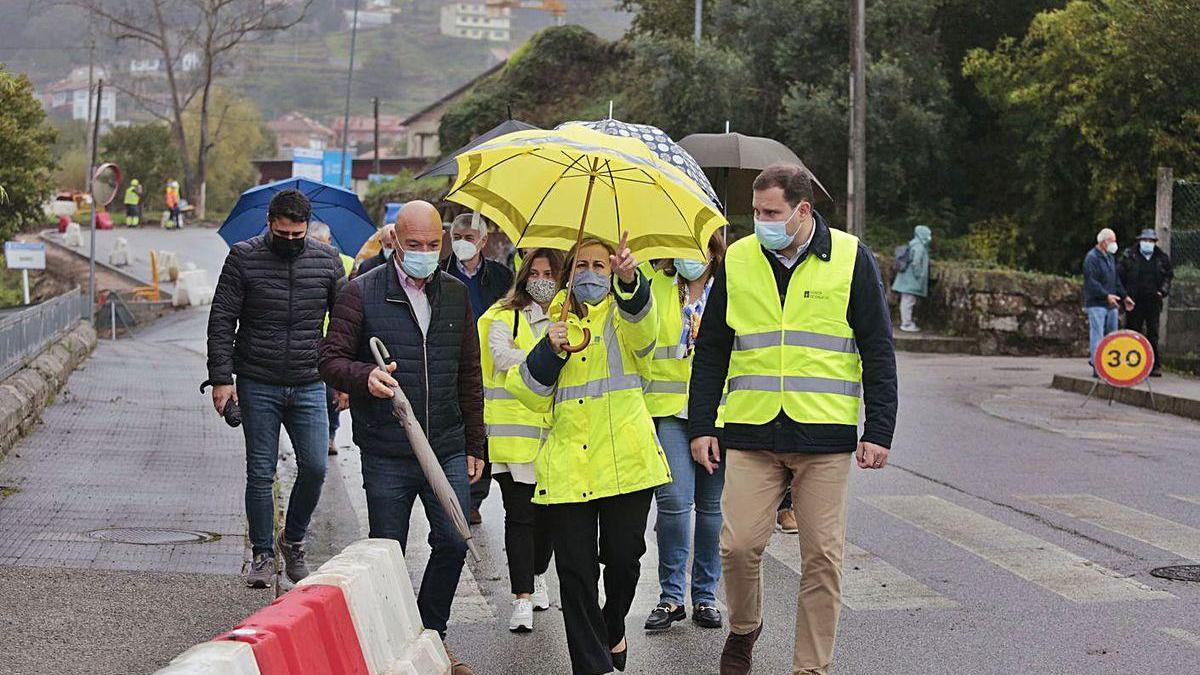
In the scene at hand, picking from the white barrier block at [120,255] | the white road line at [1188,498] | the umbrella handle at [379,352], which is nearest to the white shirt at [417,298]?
the umbrella handle at [379,352]

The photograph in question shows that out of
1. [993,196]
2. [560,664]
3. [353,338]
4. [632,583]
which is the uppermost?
[993,196]

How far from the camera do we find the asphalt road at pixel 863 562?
6.70 m

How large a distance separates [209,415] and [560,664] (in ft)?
29.1

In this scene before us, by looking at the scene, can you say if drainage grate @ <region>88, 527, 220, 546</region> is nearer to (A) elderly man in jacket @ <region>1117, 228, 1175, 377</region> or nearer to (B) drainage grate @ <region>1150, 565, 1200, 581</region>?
(B) drainage grate @ <region>1150, 565, 1200, 581</region>

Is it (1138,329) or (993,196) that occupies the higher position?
(993,196)

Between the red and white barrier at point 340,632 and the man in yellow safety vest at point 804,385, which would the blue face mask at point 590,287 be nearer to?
the man in yellow safety vest at point 804,385

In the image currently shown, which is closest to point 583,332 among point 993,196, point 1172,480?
point 1172,480

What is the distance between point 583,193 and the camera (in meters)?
6.51

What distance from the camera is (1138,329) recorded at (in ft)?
70.0

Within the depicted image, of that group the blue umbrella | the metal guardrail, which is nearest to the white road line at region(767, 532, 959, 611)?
the blue umbrella

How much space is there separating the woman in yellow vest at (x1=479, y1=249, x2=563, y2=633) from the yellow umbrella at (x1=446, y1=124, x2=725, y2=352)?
180mm

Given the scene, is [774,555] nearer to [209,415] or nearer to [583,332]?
[583,332]

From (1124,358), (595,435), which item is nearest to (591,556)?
(595,435)

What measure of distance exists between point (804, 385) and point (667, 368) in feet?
4.94
